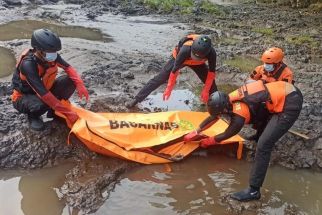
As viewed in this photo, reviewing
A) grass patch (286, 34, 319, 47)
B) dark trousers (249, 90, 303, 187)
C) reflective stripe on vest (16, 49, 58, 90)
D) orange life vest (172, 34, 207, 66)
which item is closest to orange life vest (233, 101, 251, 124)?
dark trousers (249, 90, 303, 187)

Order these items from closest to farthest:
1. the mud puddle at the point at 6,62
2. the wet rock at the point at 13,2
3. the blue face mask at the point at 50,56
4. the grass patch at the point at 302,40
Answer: the blue face mask at the point at 50,56
the mud puddle at the point at 6,62
the grass patch at the point at 302,40
the wet rock at the point at 13,2

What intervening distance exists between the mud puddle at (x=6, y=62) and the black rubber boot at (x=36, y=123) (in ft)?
8.48

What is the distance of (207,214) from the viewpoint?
180 inches

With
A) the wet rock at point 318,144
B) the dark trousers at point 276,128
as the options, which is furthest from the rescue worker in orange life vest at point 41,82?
the wet rock at point 318,144

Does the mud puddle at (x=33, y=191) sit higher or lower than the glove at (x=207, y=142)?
lower

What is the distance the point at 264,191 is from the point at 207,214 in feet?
2.59

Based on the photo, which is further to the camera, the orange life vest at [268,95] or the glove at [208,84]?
the glove at [208,84]

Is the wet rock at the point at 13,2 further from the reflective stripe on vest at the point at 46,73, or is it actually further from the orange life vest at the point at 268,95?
the orange life vest at the point at 268,95

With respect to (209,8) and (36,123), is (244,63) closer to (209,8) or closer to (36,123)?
(36,123)

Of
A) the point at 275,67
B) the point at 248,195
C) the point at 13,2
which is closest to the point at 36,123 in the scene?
the point at 248,195

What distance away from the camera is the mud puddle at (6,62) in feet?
25.8

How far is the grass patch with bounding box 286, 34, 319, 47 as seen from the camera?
10.9 m

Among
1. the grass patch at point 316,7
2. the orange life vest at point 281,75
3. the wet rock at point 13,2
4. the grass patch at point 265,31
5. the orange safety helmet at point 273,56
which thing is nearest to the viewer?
the orange safety helmet at point 273,56

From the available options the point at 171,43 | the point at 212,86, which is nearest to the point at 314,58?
the point at 171,43
